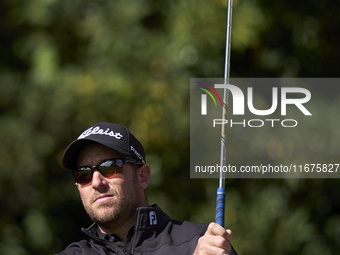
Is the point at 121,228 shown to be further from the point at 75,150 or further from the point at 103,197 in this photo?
the point at 75,150

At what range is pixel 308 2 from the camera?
132 inches

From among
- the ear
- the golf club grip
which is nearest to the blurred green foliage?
the ear

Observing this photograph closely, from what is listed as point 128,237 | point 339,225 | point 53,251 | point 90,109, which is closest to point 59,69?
point 90,109

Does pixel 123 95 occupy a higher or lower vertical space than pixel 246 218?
higher

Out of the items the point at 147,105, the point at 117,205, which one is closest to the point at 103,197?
the point at 117,205

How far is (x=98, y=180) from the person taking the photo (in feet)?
6.21

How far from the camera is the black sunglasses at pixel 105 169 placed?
6.29 ft

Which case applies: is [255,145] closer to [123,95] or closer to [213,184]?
[213,184]

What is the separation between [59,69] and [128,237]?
162cm

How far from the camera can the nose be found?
1886mm

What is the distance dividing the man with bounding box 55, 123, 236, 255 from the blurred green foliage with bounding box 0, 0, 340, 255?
Answer: 122 centimetres

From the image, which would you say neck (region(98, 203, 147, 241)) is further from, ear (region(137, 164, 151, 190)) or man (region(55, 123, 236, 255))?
ear (region(137, 164, 151, 190))

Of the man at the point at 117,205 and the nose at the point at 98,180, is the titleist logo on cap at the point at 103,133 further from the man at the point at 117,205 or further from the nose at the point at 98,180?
the nose at the point at 98,180

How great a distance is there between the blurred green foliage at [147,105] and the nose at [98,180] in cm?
128
